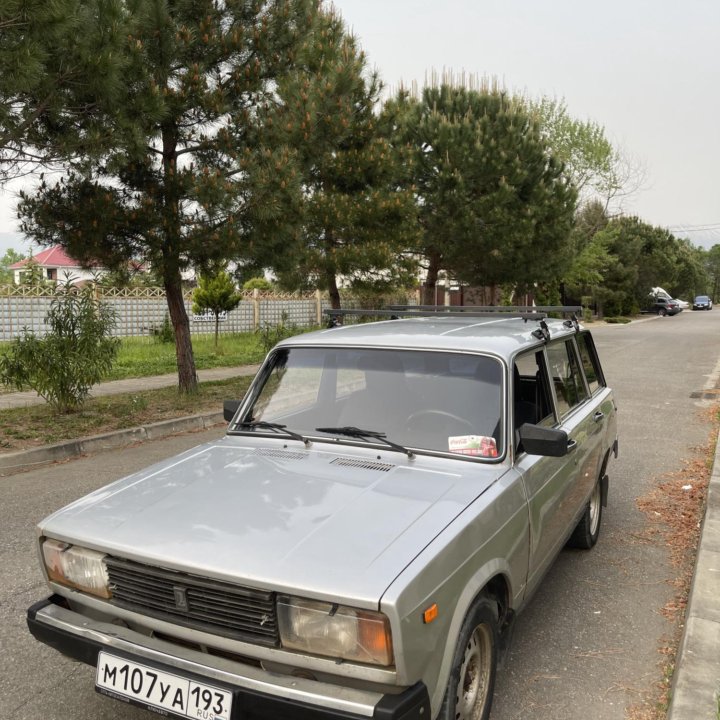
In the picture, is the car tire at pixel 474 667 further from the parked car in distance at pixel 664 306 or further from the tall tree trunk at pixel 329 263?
the parked car in distance at pixel 664 306

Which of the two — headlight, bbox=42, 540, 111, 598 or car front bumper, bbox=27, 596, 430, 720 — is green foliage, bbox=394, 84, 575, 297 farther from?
car front bumper, bbox=27, 596, 430, 720

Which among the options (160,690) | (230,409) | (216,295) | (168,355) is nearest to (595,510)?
(230,409)

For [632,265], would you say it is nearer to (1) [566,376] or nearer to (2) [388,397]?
(1) [566,376]

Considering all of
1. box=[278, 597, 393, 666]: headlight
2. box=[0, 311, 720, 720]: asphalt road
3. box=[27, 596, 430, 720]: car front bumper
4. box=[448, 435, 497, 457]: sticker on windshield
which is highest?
box=[448, 435, 497, 457]: sticker on windshield

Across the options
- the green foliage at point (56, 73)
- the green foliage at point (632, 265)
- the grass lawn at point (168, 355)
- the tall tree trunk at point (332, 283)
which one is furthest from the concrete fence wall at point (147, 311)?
the green foliage at point (632, 265)

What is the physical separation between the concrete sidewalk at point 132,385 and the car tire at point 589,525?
862 centimetres

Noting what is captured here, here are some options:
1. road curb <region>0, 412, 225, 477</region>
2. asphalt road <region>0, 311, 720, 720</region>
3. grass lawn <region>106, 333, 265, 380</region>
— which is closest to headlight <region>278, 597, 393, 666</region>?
asphalt road <region>0, 311, 720, 720</region>

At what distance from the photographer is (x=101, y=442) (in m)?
8.17

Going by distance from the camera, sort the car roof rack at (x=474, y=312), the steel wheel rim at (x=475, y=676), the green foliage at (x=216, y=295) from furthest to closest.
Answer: the green foliage at (x=216, y=295)
the car roof rack at (x=474, y=312)
the steel wheel rim at (x=475, y=676)

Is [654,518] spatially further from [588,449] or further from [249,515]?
[249,515]

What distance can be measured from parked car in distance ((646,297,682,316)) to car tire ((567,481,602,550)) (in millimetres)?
60228

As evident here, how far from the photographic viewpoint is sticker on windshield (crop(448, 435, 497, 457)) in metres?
3.10

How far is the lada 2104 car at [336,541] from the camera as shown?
214 cm

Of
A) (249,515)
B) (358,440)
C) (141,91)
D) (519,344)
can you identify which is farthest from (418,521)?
(141,91)
